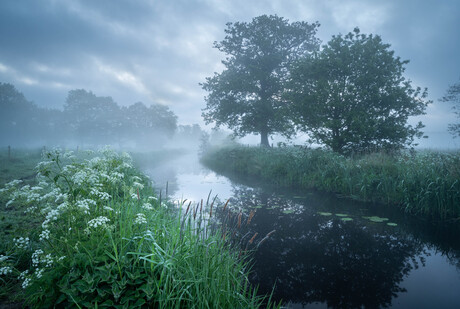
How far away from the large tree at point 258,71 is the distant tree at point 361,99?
7733 mm

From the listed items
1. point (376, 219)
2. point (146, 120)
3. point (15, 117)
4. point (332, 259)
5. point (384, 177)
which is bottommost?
point (332, 259)

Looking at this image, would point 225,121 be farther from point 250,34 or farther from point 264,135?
point 250,34

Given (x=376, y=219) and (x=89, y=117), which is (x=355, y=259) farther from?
(x=89, y=117)

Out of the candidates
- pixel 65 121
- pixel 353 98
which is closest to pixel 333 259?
pixel 353 98

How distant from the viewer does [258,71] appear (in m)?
22.0

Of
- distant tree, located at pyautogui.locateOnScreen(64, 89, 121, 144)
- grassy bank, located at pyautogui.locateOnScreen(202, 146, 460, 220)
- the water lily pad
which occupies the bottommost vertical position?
the water lily pad

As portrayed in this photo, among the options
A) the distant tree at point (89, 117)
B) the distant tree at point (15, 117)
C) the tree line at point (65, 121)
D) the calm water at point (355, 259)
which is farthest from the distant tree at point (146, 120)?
the calm water at point (355, 259)

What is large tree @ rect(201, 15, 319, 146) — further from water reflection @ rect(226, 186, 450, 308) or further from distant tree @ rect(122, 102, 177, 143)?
distant tree @ rect(122, 102, 177, 143)

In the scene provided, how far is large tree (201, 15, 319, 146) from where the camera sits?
73.0 feet

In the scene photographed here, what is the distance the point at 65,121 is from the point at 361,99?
2432 inches

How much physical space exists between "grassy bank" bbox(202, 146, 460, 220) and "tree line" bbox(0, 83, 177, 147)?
173 feet

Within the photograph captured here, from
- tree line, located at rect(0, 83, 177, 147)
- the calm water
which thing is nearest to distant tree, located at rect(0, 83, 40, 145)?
tree line, located at rect(0, 83, 177, 147)

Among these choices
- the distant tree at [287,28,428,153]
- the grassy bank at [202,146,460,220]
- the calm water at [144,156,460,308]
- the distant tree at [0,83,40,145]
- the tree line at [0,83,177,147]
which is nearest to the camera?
the calm water at [144,156,460,308]

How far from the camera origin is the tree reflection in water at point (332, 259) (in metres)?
3.61
